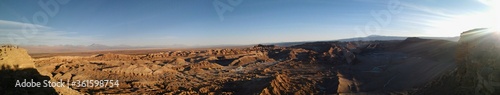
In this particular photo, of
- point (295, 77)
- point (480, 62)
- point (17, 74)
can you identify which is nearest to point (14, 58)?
point (17, 74)

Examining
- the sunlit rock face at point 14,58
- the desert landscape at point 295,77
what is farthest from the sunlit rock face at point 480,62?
the sunlit rock face at point 14,58

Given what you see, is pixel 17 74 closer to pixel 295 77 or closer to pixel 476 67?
pixel 476 67

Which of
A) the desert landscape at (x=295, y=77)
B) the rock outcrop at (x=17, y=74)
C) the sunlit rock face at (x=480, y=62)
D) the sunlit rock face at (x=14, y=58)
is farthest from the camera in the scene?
the sunlit rock face at (x=14, y=58)

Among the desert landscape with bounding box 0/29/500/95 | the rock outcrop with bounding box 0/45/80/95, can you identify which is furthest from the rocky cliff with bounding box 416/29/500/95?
the rock outcrop with bounding box 0/45/80/95

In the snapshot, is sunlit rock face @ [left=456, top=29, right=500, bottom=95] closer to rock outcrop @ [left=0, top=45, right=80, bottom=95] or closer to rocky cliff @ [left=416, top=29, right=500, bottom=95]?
rocky cliff @ [left=416, top=29, right=500, bottom=95]

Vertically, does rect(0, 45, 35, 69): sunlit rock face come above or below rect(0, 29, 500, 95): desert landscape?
above

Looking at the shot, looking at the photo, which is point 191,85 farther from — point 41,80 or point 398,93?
point 398,93

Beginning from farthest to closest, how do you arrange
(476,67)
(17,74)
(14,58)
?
(14,58) < (17,74) < (476,67)

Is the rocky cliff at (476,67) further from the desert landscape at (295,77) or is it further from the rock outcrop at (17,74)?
the rock outcrop at (17,74)
